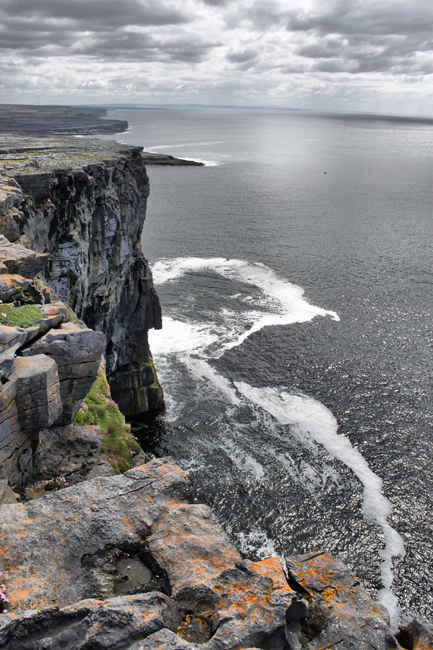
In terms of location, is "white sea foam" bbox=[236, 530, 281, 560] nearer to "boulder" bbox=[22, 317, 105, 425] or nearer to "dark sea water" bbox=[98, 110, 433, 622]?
"dark sea water" bbox=[98, 110, 433, 622]

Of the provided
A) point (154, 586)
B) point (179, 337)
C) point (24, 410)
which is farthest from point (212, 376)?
point (154, 586)

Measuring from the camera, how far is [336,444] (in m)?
43.5

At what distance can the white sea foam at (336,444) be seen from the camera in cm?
3247

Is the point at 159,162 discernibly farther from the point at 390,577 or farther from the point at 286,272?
the point at 390,577

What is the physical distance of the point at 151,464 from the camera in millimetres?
12789

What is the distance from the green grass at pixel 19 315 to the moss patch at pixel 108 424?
5054 mm

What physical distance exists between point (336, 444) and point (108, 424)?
98.6ft

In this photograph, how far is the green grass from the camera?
14.4 metres

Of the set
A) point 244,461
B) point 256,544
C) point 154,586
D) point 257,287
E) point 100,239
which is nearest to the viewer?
point 154,586

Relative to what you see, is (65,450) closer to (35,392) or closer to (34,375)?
(35,392)

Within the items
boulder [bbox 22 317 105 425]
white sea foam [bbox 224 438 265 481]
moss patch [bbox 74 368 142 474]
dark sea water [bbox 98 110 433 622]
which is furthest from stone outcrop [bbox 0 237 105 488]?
white sea foam [bbox 224 438 265 481]

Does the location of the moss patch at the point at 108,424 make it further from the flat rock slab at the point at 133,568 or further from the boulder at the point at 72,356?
the flat rock slab at the point at 133,568

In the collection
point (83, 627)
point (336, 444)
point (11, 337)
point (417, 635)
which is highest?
point (11, 337)

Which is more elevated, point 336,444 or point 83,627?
point 83,627
